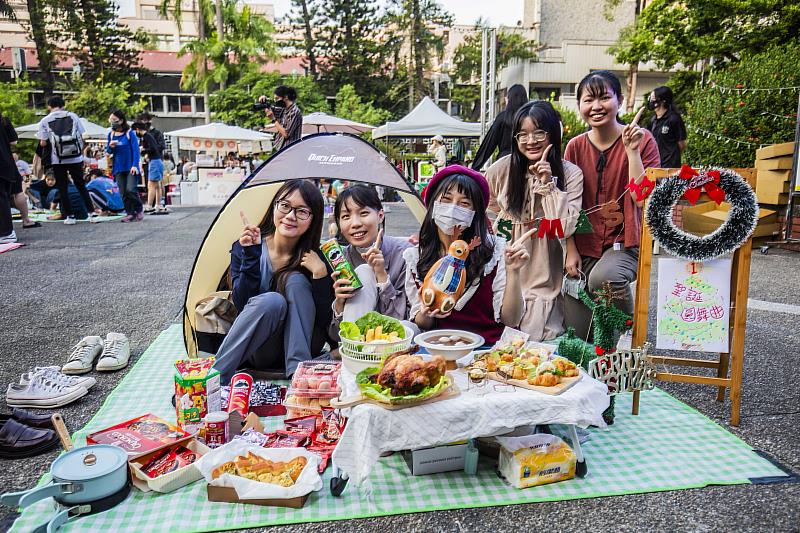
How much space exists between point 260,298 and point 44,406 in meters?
1.37

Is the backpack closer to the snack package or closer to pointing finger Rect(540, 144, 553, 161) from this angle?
pointing finger Rect(540, 144, 553, 161)

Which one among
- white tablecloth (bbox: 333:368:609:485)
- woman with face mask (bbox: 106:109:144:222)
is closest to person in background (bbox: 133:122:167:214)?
woman with face mask (bbox: 106:109:144:222)

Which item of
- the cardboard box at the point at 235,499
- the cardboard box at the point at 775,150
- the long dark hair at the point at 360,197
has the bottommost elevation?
the cardboard box at the point at 235,499

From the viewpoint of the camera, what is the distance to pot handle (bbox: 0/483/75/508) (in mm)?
2143

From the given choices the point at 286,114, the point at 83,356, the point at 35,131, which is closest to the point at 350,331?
the point at 83,356

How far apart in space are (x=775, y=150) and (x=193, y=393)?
341 inches

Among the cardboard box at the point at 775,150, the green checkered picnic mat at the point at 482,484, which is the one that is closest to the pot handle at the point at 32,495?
the green checkered picnic mat at the point at 482,484

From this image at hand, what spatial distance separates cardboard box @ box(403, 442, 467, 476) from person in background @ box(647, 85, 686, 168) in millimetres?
5462

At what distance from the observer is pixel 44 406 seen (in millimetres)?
3311

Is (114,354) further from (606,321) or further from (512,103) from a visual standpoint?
(512,103)

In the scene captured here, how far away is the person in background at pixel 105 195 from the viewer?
12.5 meters

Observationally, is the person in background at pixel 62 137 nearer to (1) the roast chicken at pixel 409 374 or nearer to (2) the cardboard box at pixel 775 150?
(1) the roast chicken at pixel 409 374

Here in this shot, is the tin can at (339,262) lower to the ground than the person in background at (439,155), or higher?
lower

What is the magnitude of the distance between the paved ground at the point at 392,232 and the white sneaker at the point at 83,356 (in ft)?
0.48
